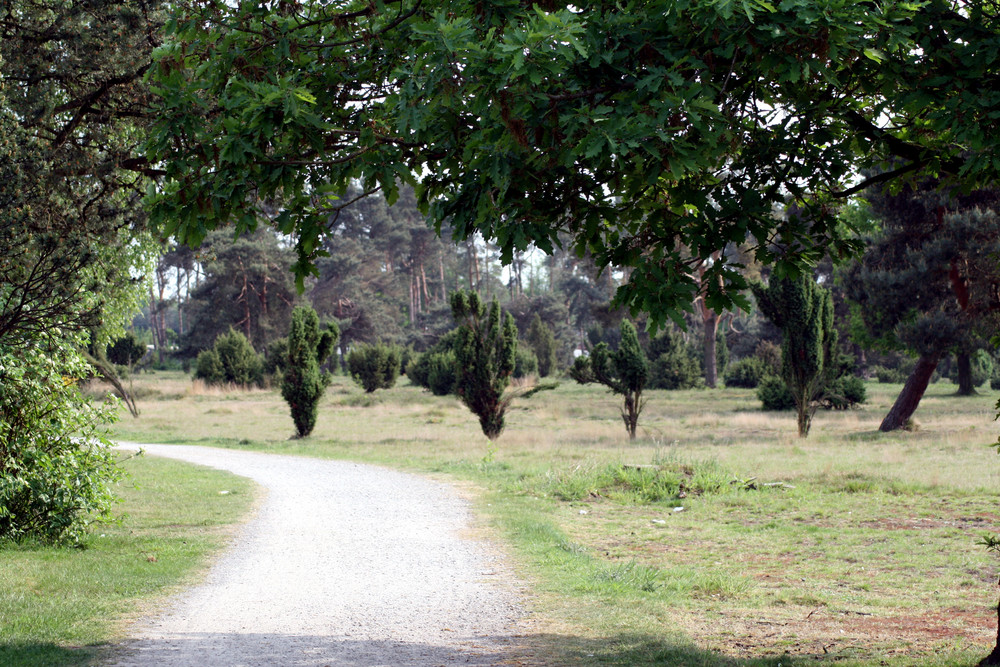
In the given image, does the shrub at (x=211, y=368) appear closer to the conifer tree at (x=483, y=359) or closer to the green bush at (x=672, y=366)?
the green bush at (x=672, y=366)

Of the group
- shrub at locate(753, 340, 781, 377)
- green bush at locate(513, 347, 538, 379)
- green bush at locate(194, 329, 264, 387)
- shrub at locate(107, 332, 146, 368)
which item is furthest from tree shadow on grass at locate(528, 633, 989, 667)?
shrub at locate(107, 332, 146, 368)

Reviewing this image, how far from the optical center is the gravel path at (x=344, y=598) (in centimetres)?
510

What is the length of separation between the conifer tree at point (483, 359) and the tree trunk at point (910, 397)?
10.5 m

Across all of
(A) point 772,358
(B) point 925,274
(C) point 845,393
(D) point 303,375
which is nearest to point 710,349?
(A) point 772,358

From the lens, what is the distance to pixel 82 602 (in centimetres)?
611

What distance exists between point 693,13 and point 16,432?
7.03 metres

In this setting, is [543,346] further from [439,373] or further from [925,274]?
[925,274]

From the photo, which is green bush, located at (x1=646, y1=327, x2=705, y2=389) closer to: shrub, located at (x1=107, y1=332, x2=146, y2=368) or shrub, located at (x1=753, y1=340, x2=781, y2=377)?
shrub, located at (x1=753, y1=340, x2=781, y2=377)

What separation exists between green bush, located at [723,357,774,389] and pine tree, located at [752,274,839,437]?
18.2 meters

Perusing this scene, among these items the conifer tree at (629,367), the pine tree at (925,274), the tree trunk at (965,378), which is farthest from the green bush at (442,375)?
the tree trunk at (965,378)

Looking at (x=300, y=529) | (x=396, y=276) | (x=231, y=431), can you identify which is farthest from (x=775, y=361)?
(x=396, y=276)

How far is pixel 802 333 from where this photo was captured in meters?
20.7

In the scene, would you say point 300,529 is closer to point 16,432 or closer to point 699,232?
point 16,432

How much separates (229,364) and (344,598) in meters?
38.7
